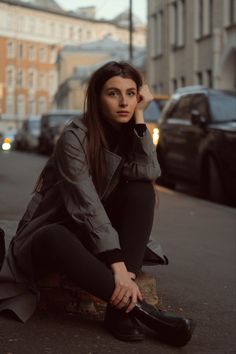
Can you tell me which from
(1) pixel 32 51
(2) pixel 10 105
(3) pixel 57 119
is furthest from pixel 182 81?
(2) pixel 10 105

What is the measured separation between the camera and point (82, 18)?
429 feet

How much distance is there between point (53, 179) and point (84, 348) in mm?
840

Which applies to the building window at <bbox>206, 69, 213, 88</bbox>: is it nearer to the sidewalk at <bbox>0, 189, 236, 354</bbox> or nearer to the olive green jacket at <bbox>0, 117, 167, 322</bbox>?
the sidewalk at <bbox>0, 189, 236, 354</bbox>

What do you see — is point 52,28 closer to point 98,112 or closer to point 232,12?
point 232,12

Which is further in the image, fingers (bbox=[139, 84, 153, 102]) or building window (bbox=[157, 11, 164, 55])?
building window (bbox=[157, 11, 164, 55])

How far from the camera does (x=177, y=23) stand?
4116 centimetres

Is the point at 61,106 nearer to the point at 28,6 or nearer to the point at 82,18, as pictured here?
the point at 28,6

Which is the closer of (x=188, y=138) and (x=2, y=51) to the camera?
(x=188, y=138)

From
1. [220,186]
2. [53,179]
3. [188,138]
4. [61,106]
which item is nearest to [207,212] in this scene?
[220,186]

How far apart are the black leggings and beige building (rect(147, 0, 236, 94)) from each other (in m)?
29.9

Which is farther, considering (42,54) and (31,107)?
(31,107)

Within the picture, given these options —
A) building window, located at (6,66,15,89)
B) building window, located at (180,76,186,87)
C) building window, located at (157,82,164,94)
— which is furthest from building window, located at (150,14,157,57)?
building window, located at (6,66,15,89)

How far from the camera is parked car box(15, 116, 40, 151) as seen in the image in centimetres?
3931

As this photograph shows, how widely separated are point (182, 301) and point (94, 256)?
1.24 meters
